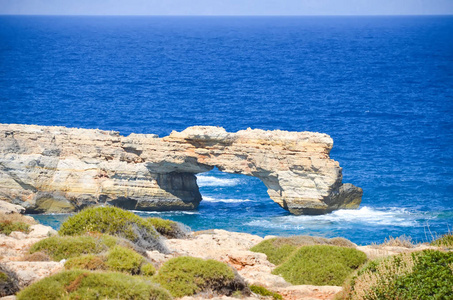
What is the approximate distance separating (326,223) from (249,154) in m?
7.49

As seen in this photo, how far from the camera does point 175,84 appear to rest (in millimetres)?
112250

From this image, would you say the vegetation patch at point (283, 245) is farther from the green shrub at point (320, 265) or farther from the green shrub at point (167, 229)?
the green shrub at point (167, 229)

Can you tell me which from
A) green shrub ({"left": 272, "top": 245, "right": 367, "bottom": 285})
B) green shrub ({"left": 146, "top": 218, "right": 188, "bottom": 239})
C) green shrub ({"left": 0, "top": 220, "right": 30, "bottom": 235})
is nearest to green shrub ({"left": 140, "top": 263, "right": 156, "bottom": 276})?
green shrub ({"left": 272, "top": 245, "right": 367, "bottom": 285})

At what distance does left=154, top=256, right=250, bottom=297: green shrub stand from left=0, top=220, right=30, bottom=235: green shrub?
873 cm

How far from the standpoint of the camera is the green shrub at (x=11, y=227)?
22.6m

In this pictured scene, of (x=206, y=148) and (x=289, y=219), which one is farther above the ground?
(x=206, y=148)

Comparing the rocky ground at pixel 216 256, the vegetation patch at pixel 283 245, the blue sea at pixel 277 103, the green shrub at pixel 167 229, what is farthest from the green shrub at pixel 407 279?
the blue sea at pixel 277 103

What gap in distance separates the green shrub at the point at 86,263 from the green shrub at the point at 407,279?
6586 millimetres

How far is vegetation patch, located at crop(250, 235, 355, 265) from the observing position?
22.6m

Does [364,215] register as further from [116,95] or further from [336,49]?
[336,49]

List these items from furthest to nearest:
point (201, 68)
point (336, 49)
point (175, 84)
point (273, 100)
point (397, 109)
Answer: point (336, 49) < point (201, 68) < point (175, 84) < point (273, 100) < point (397, 109)

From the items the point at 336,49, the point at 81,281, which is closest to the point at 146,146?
the point at 81,281

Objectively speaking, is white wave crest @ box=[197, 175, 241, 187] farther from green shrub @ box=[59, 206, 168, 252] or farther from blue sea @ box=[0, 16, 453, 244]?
green shrub @ box=[59, 206, 168, 252]

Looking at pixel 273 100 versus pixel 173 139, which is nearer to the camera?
pixel 173 139
